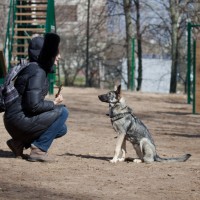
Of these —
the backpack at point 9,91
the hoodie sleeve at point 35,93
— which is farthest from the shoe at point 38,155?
the backpack at point 9,91

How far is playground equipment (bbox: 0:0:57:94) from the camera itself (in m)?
23.5

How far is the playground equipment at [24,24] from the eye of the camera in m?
23.5

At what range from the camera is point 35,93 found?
853cm

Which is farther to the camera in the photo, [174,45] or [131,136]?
[174,45]

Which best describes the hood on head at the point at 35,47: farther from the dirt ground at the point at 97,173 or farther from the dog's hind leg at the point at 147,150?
the dog's hind leg at the point at 147,150

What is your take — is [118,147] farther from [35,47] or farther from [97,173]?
[35,47]

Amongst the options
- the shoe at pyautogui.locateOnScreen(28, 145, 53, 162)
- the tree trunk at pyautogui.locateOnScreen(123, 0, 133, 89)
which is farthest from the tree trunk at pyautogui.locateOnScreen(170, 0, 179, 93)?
the shoe at pyautogui.locateOnScreen(28, 145, 53, 162)

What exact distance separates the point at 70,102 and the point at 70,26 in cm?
2882

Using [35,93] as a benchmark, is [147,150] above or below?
below

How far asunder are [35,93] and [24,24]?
1693cm

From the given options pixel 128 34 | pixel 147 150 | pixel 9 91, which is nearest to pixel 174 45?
pixel 128 34

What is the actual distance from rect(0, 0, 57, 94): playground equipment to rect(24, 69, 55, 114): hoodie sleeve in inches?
572

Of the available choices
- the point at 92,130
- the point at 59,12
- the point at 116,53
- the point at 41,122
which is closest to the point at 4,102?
the point at 41,122

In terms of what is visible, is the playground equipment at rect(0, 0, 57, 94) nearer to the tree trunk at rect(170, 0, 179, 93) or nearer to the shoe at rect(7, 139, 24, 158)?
the tree trunk at rect(170, 0, 179, 93)
